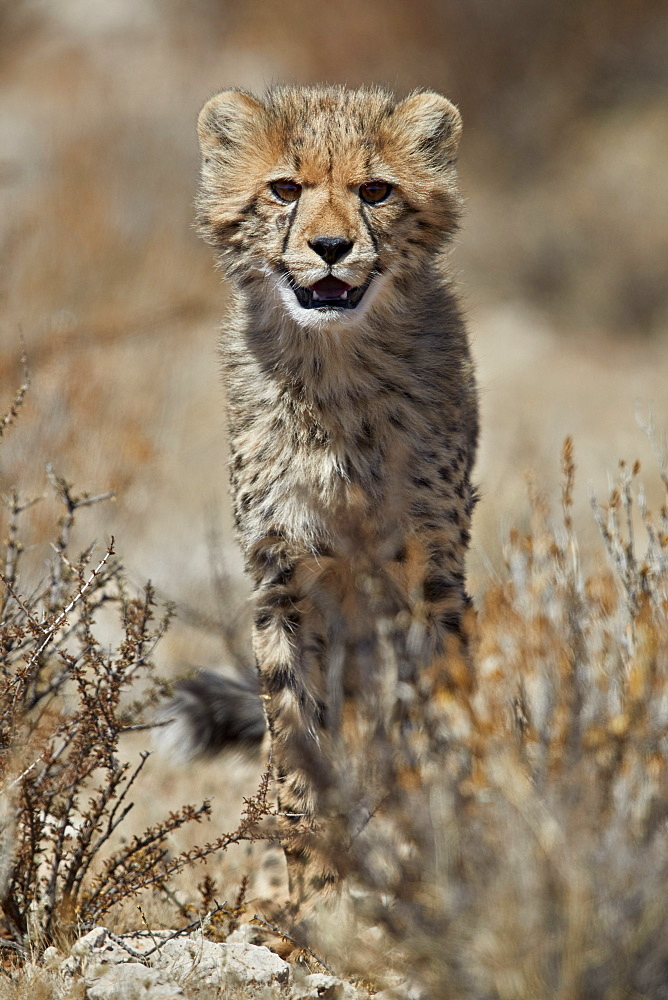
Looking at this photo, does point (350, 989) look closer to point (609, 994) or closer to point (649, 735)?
point (609, 994)

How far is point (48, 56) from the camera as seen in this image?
1193 centimetres

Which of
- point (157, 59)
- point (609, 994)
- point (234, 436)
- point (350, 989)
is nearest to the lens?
point (609, 994)

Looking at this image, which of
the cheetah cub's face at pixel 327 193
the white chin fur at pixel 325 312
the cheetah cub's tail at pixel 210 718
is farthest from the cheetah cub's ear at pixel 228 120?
the cheetah cub's tail at pixel 210 718

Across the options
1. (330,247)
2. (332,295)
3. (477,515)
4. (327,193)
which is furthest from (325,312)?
(477,515)

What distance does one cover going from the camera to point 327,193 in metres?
2.91

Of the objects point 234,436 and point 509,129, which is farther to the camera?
point 509,129

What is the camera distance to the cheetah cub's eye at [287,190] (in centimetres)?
300

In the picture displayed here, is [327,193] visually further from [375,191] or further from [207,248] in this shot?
[207,248]

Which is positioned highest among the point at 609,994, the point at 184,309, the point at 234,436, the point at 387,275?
the point at 184,309

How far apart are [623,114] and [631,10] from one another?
120cm

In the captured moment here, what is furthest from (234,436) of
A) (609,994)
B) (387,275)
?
(609,994)

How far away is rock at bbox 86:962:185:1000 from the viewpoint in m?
2.32

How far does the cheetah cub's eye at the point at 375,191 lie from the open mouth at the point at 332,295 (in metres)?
0.26

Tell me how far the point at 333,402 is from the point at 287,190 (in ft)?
2.04
